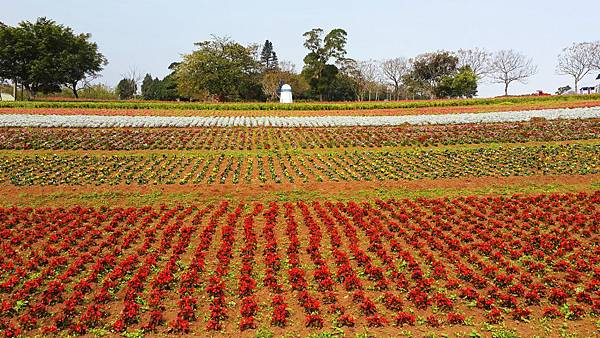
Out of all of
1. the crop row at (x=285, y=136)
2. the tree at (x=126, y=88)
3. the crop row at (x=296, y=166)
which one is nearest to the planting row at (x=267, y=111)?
the crop row at (x=285, y=136)

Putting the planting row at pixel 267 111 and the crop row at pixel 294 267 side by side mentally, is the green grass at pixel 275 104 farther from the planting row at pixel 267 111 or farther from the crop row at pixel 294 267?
the crop row at pixel 294 267

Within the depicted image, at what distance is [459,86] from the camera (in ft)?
212

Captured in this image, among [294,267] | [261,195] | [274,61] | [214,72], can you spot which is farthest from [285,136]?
[274,61]

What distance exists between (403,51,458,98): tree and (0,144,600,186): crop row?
5494 centimetres

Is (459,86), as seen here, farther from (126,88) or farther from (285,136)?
(126,88)

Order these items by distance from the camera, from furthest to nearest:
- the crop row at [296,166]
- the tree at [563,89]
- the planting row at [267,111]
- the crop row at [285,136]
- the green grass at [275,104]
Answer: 1. the tree at [563,89]
2. the green grass at [275,104]
3. the planting row at [267,111]
4. the crop row at [285,136]
5. the crop row at [296,166]

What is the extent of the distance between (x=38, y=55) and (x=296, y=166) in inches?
1920

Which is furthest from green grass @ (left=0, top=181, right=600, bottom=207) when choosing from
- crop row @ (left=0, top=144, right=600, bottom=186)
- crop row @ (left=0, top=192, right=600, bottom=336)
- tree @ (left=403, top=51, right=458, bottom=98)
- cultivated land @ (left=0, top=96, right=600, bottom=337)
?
tree @ (left=403, top=51, right=458, bottom=98)

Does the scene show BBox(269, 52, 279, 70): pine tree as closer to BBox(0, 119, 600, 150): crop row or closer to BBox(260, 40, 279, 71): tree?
BBox(260, 40, 279, 71): tree

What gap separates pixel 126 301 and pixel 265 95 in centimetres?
7133

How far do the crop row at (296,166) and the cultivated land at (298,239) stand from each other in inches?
4.9

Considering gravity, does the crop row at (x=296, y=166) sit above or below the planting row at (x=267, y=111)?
below

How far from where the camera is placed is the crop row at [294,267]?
8.03 m

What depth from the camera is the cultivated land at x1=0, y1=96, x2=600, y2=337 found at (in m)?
8.04
